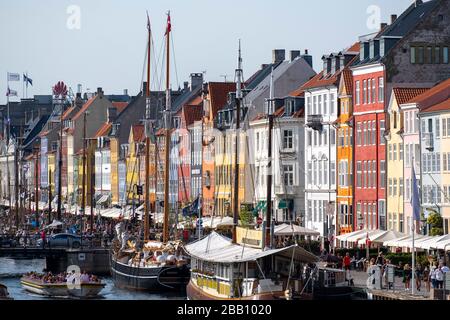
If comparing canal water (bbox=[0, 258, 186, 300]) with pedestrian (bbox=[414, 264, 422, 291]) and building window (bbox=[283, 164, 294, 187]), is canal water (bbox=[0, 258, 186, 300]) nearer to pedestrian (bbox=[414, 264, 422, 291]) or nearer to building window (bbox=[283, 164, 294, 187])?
pedestrian (bbox=[414, 264, 422, 291])

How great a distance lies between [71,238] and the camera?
115m

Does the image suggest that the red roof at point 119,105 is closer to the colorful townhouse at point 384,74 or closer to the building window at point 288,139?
the building window at point 288,139

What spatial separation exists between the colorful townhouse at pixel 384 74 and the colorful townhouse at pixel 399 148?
1.09 meters

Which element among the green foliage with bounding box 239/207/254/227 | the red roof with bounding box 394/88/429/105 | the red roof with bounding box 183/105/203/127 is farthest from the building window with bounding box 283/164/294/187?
the red roof with bounding box 183/105/203/127

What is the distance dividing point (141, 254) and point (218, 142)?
46.8 m

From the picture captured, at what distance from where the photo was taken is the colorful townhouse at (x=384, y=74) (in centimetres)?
9750

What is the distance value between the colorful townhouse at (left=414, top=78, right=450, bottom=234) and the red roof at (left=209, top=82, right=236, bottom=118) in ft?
150

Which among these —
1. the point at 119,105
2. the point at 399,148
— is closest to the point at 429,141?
the point at 399,148

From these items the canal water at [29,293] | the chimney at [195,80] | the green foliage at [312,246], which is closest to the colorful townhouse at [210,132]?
the canal water at [29,293]

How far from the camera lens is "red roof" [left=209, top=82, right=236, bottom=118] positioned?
5349 inches

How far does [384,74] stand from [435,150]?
10579 millimetres

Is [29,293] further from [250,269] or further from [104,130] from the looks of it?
[104,130]

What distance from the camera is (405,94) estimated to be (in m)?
93.9

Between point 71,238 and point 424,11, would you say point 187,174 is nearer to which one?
point 71,238
